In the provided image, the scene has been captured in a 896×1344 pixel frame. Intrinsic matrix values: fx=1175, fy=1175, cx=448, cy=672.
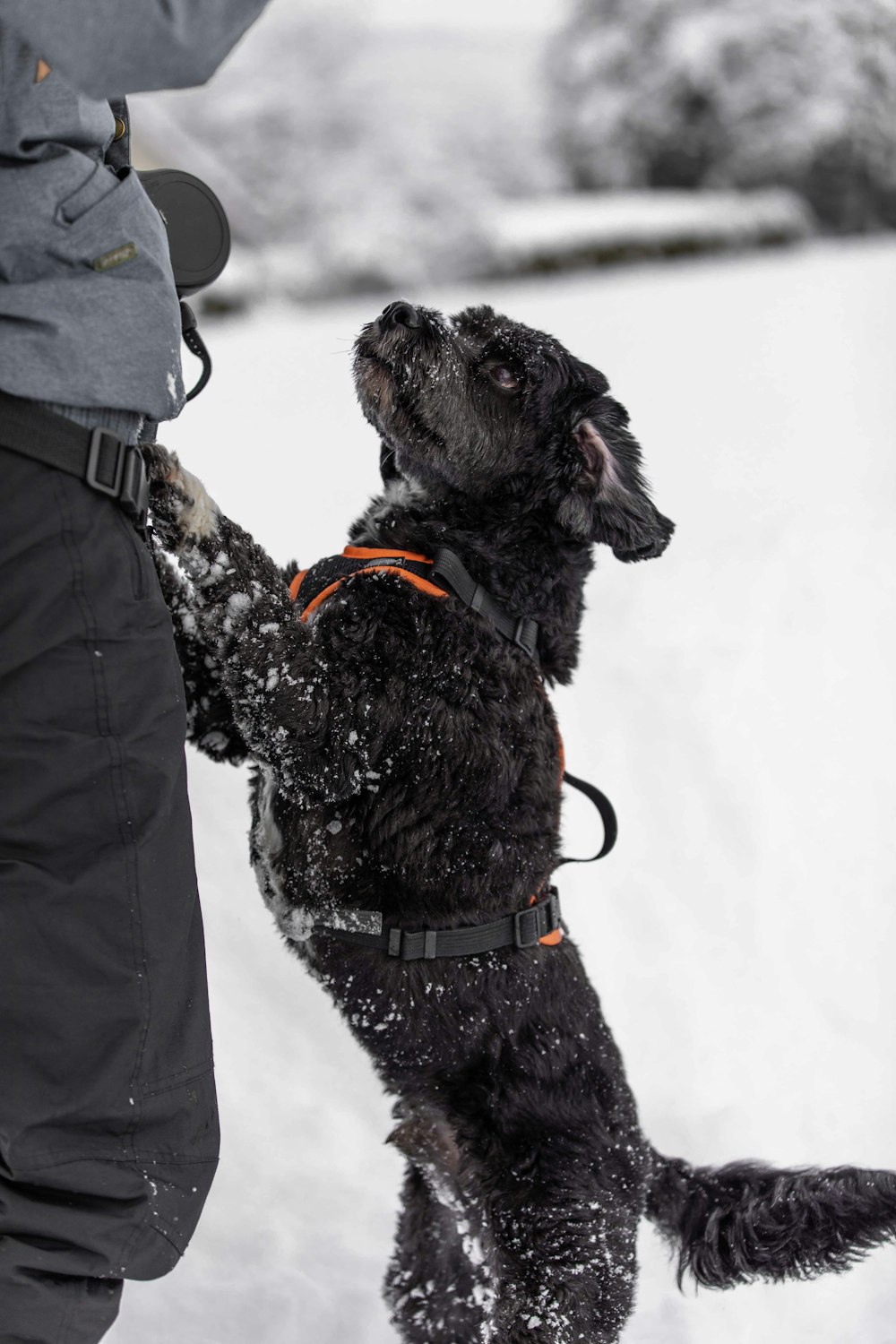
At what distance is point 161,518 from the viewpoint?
2574mm

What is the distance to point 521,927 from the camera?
9.82ft

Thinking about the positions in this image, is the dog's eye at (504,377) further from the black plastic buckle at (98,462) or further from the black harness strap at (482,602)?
the black plastic buckle at (98,462)

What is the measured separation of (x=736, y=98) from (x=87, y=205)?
24.4 meters

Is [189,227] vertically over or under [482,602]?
over

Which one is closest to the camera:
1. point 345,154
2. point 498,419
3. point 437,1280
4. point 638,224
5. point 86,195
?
point 86,195

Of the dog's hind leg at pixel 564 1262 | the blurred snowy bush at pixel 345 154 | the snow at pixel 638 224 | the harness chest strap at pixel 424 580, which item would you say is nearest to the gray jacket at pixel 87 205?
the harness chest strap at pixel 424 580

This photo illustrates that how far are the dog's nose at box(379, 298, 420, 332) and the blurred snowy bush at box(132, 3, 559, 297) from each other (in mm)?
11157

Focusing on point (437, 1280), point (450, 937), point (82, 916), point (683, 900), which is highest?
point (683, 900)

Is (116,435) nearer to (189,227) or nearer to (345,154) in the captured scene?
(189,227)

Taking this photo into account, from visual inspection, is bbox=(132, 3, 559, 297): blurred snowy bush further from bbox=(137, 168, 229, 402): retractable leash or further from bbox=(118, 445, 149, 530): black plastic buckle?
bbox=(118, 445, 149, 530): black plastic buckle

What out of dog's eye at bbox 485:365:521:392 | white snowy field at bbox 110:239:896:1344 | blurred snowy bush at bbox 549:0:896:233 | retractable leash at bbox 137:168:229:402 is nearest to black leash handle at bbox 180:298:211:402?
retractable leash at bbox 137:168:229:402

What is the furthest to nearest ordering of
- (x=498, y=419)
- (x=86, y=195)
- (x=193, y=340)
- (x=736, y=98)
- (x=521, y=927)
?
(x=736, y=98)
(x=498, y=419)
(x=521, y=927)
(x=193, y=340)
(x=86, y=195)

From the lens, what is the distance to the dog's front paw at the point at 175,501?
2537 millimetres

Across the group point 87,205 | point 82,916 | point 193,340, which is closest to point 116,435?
point 87,205
